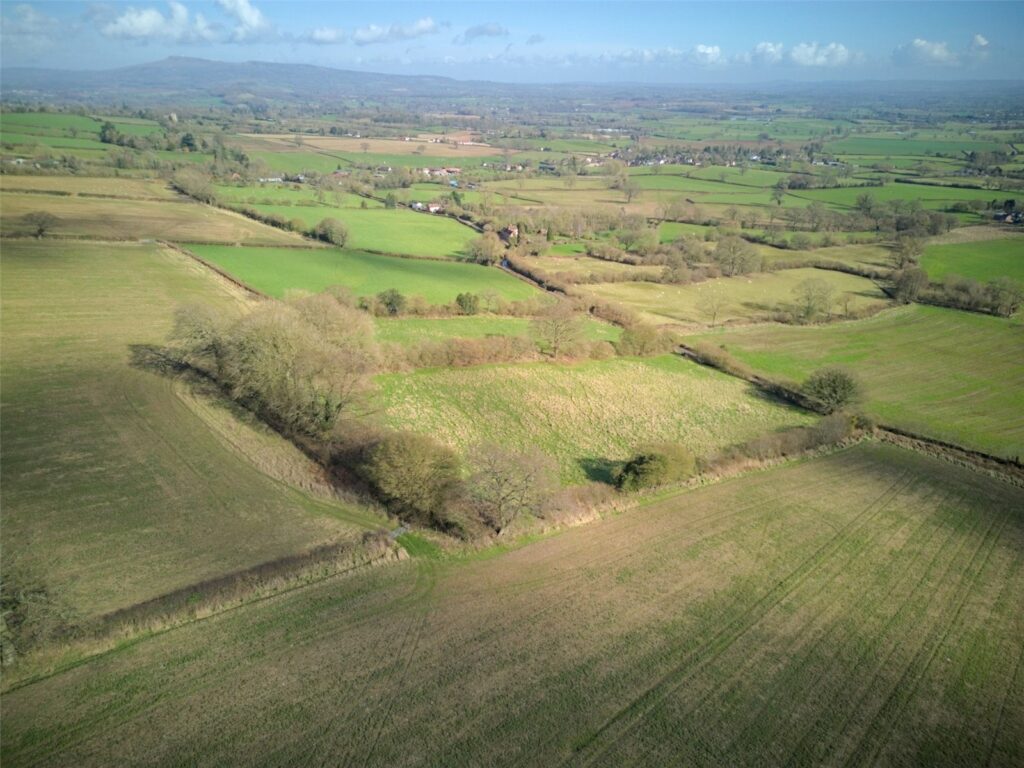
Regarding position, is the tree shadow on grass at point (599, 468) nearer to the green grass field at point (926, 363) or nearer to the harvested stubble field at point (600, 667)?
the harvested stubble field at point (600, 667)

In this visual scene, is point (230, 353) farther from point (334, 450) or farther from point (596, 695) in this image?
point (596, 695)

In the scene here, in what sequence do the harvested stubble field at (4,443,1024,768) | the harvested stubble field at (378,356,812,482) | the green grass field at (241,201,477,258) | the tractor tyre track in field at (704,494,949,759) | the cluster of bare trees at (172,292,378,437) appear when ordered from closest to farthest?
the harvested stubble field at (4,443,1024,768), the tractor tyre track in field at (704,494,949,759), the cluster of bare trees at (172,292,378,437), the harvested stubble field at (378,356,812,482), the green grass field at (241,201,477,258)

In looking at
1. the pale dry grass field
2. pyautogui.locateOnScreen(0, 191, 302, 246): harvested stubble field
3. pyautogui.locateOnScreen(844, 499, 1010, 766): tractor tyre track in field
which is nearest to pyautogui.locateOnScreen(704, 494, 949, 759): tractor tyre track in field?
pyautogui.locateOnScreen(844, 499, 1010, 766): tractor tyre track in field

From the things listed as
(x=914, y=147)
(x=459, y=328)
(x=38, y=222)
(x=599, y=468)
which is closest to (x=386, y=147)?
(x=38, y=222)

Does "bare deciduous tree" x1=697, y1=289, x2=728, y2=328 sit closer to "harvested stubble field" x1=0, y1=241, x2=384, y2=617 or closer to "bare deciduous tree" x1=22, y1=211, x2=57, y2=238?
"harvested stubble field" x1=0, y1=241, x2=384, y2=617

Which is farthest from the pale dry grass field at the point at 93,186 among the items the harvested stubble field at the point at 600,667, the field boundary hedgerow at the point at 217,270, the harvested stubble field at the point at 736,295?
the harvested stubble field at the point at 600,667

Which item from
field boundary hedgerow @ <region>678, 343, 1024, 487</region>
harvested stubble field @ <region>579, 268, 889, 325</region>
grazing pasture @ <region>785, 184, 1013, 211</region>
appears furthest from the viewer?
grazing pasture @ <region>785, 184, 1013, 211</region>
